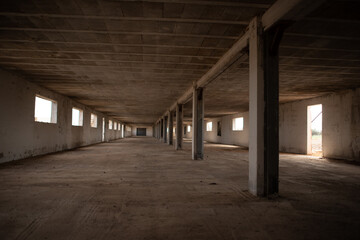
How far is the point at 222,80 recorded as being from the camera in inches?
372

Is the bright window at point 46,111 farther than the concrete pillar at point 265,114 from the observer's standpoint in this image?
Yes

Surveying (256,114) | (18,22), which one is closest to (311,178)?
(256,114)

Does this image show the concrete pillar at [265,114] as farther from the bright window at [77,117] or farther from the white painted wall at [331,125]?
the bright window at [77,117]

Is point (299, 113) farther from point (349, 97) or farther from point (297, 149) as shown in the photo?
point (349, 97)

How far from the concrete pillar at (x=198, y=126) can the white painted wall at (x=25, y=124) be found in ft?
23.6

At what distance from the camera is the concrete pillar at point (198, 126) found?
9861 mm

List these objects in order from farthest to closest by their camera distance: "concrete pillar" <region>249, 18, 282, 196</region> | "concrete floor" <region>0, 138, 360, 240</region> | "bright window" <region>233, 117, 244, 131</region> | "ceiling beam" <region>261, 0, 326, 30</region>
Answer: "bright window" <region>233, 117, 244, 131</region>
"concrete pillar" <region>249, 18, 282, 196</region>
"ceiling beam" <region>261, 0, 326, 30</region>
"concrete floor" <region>0, 138, 360, 240</region>

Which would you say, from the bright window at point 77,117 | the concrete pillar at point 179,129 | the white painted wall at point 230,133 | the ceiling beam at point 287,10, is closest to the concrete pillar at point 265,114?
the ceiling beam at point 287,10

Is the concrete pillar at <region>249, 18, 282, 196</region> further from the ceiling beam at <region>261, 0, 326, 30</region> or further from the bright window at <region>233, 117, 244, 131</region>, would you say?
the bright window at <region>233, 117, 244, 131</region>

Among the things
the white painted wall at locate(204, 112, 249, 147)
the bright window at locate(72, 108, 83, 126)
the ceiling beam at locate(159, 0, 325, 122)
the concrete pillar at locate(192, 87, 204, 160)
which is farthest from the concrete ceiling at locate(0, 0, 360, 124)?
the white painted wall at locate(204, 112, 249, 147)

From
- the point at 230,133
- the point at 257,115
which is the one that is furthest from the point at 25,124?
the point at 230,133

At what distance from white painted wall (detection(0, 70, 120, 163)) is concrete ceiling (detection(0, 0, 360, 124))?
0.67 metres

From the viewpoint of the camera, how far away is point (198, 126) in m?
10.1

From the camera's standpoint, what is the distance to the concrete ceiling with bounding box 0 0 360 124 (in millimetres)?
4078
